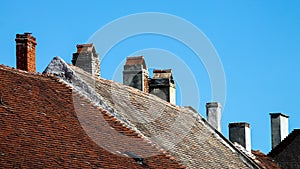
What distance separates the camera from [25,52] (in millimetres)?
29297

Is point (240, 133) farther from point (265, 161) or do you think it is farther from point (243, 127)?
point (265, 161)

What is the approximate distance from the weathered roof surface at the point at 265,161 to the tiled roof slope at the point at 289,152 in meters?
0.52

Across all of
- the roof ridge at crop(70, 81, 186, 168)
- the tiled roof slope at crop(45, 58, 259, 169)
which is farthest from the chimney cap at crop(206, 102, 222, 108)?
the roof ridge at crop(70, 81, 186, 168)

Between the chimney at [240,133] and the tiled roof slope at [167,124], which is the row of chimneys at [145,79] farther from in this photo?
the tiled roof slope at [167,124]

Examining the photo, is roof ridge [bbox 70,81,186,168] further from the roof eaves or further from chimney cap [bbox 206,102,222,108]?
chimney cap [bbox 206,102,222,108]

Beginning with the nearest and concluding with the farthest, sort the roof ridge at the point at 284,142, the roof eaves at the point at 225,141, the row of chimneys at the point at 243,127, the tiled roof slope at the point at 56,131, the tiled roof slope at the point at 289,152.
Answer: the tiled roof slope at the point at 56,131 → the roof eaves at the point at 225,141 → the row of chimneys at the point at 243,127 → the tiled roof slope at the point at 289,152 → the roof ridge at the point at 284,142

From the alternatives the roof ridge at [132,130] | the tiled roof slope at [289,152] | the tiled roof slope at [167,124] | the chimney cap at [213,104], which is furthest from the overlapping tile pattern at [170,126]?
the tiled roof slope at [289,152]

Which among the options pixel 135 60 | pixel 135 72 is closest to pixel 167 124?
pixel 135 72

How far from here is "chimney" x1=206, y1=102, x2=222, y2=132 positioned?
3734 centimetres

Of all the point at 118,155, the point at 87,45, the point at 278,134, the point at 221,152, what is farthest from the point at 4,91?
the point at 278,134

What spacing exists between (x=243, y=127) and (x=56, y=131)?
53.9ft

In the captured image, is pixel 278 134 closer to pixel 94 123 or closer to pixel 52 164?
pixel 94 123

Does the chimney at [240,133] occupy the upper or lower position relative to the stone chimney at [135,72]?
lower

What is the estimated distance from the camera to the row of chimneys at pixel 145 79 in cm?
2939
